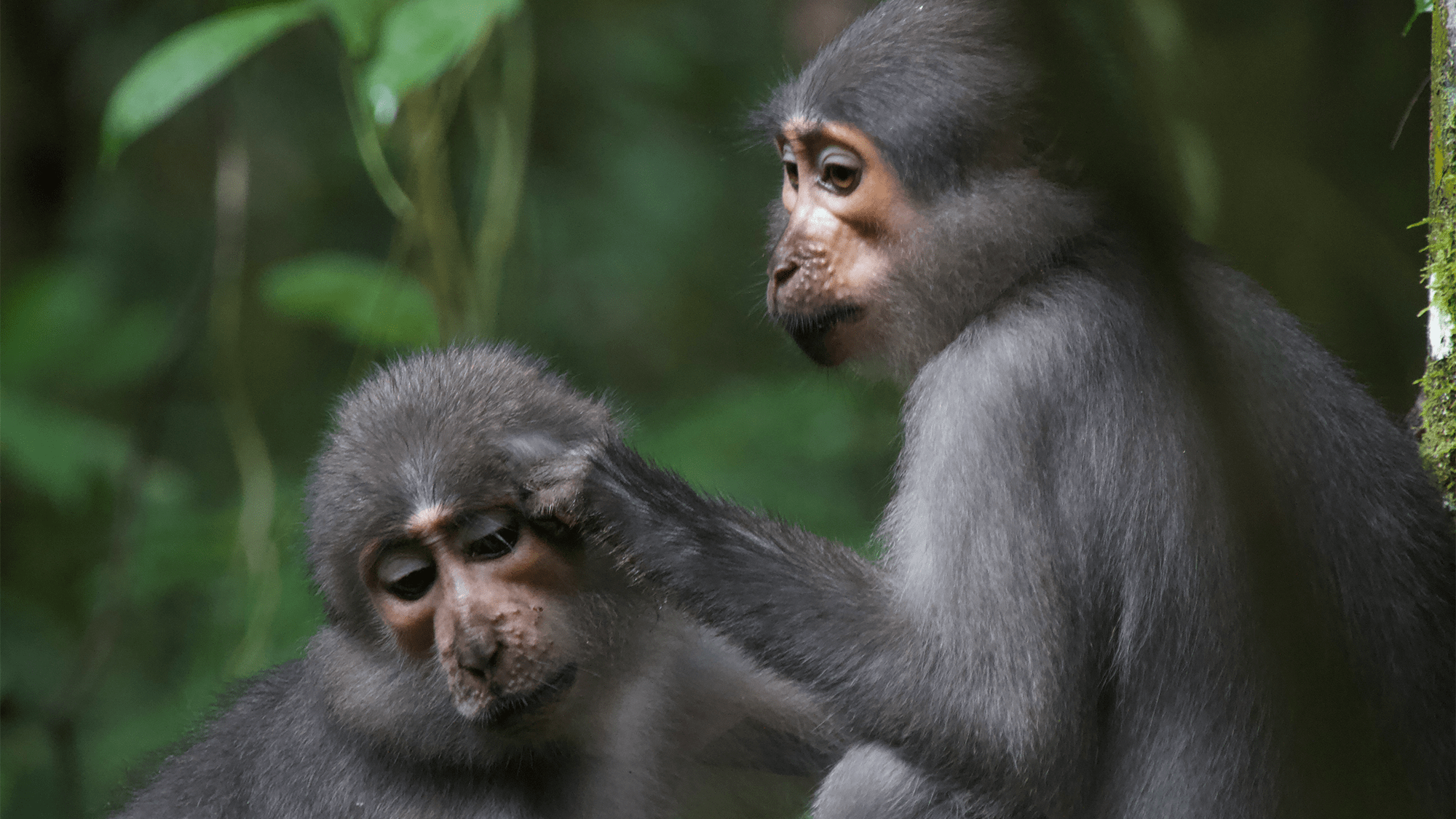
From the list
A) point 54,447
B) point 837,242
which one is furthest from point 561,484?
point 54,447

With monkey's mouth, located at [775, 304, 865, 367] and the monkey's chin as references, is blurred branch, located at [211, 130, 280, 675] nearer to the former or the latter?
the monkey's chin

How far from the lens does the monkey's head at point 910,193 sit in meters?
3.58

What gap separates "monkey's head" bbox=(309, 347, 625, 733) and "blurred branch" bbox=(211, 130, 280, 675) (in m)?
2.34

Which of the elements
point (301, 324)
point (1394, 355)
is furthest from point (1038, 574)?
point (301, 324)

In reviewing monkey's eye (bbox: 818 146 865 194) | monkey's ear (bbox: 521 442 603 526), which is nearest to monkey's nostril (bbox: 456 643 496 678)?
monkey's ear (bbox: 521 442 603 526)

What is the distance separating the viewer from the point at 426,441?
12.2 feet

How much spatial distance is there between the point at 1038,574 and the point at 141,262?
27.7 feet

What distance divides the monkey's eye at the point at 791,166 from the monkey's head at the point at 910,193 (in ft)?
0.19

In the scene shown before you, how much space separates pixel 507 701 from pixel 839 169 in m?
1.68

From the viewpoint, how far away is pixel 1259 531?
4.35 ft

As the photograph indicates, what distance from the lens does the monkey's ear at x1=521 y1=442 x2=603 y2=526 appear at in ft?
11.5

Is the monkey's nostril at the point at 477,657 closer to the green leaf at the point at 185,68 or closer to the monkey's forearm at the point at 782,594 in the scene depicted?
the monkey's forearm at the point at 782,594

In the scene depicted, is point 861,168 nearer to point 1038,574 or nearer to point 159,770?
point 1038,574

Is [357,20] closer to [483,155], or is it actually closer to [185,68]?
[185,68]
